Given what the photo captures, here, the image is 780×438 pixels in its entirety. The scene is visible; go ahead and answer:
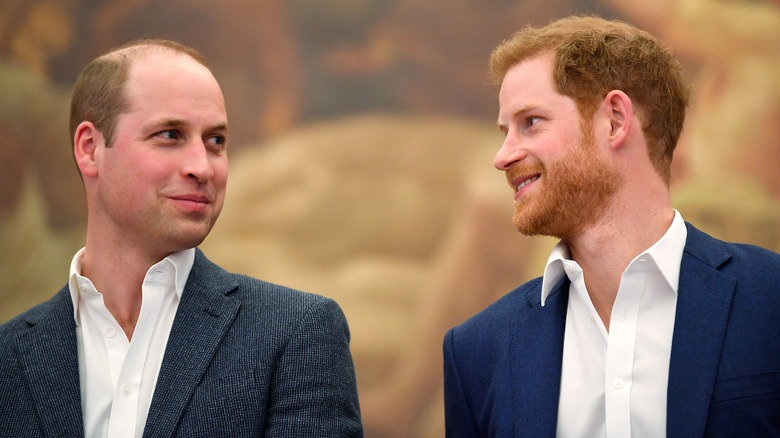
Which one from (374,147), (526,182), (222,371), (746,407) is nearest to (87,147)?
(222,371)

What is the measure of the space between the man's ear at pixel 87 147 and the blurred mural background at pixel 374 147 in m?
3.63

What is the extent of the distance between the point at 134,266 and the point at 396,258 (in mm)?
3830

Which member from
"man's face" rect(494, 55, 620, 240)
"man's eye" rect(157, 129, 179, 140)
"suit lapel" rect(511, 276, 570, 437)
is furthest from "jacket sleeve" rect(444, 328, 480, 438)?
"man's eye" rect(157, 129, 179, 140)

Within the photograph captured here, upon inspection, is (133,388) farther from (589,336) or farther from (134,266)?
(589,336)

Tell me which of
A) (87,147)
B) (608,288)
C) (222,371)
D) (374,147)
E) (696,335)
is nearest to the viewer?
(696,335)

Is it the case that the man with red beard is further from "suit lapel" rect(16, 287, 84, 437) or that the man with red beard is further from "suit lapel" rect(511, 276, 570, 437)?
"suit lapel" rect(16, 287, 84, 437)

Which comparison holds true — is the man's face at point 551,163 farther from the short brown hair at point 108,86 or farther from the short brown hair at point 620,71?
the short brown hair at point 108,86

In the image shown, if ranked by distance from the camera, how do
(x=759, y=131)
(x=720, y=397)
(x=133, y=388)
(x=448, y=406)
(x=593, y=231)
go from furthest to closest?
1. (x=759, y=131)
2. (x=448, y=406)
3. (x=593, y=231)
4. (x=133, y=388)
5. (x=720, y=397)

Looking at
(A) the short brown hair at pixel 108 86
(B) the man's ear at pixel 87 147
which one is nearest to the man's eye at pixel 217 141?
(A) the short brown hair at pixel 108 86

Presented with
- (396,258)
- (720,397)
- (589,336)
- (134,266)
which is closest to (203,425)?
(134,266)

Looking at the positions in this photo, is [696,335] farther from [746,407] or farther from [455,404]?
[455,404]

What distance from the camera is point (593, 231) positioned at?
2418 millimetres

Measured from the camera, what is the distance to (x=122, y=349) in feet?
7.74

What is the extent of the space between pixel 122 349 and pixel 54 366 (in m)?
0.20
